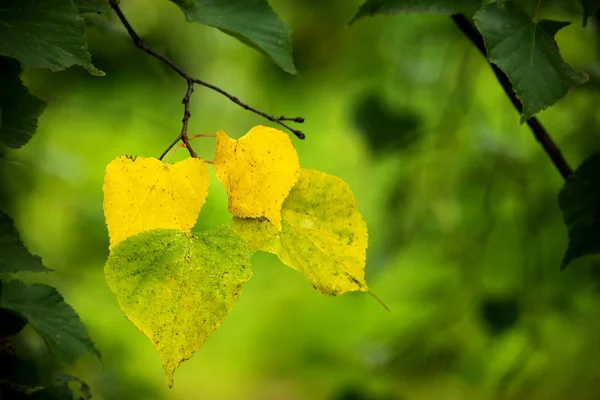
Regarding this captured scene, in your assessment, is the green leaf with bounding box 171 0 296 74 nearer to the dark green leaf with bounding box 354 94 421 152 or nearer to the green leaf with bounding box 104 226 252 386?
the green leaf with bounding box 104 226 252 386

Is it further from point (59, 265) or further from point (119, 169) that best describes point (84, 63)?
point (59, 265)

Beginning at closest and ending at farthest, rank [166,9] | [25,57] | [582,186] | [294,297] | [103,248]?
[25,57] < [582,186] < [103,248] < [166,9] < [294,297]

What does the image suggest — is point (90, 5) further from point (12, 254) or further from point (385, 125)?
point (385, 125)

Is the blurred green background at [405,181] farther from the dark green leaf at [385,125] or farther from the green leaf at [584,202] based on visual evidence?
the green leaf at [584,202]

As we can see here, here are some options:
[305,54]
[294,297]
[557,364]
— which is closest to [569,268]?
[557,364]

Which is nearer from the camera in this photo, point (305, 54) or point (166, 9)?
point (166, 9)

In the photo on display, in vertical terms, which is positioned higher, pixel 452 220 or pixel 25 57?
pixel 25 57

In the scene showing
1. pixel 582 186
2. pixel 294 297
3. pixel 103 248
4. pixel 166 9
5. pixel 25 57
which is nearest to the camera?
pixel 25 57

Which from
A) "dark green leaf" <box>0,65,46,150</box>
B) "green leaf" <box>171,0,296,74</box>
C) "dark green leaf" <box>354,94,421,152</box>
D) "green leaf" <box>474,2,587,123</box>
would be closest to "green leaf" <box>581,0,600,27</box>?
"green leaf" <box>474,2,587,123</box>
